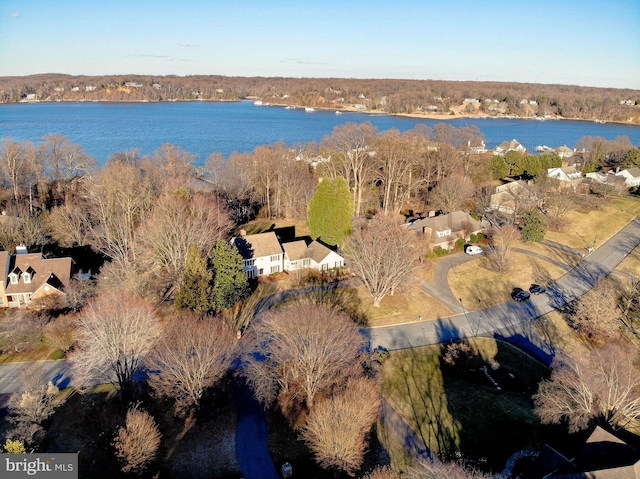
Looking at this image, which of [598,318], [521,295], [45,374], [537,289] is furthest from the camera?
[537,289]

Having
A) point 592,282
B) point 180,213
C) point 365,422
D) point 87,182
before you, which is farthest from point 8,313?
point 592,282

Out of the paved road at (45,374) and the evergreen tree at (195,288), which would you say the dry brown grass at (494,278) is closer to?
the evergreen tree at (195,288)

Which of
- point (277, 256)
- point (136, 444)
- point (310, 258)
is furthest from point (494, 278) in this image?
point (136, 444)

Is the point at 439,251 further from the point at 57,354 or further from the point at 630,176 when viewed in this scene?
the point at 630,176

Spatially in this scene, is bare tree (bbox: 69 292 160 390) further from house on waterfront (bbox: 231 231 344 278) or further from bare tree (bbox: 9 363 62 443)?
house on waterfront (bbox: 231 231 344 278)

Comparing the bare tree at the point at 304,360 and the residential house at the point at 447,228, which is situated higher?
the residential house at the point at 447,228

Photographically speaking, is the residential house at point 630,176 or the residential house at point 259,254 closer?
the residential house at point 259,254

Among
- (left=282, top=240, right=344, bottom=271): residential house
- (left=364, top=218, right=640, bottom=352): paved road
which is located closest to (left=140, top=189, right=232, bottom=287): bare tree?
(left=282, top=240, right=344, bottom=271): residential house

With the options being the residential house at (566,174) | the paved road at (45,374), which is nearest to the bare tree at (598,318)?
the paved road at (45,374)

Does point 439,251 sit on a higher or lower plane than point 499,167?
lower
